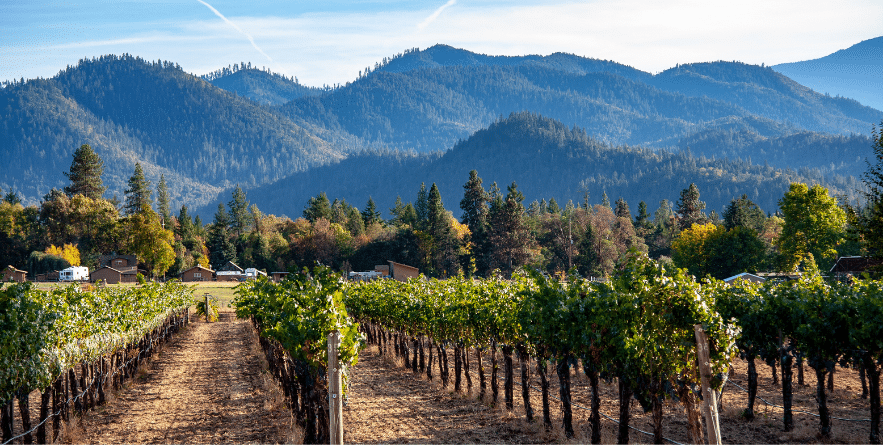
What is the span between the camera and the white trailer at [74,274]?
82819 mm

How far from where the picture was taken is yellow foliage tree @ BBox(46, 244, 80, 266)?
305 ft

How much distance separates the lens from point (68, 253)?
3671 inches

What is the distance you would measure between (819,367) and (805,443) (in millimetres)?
1740

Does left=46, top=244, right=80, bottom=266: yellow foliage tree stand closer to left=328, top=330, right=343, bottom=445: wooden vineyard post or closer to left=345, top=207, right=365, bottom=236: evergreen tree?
left=345, top=207, right=365, bottom=236: evergreen tree

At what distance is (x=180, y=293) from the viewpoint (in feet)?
117

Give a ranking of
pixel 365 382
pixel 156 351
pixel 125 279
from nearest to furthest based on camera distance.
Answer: pixel 365 382 → pixel 156 351 → pixel 125 279

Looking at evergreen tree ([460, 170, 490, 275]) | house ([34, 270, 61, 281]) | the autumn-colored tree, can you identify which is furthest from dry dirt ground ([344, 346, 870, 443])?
house ([34, 270, 61, 281])

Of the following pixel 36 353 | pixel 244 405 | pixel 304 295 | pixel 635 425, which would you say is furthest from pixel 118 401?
pixel 635 425

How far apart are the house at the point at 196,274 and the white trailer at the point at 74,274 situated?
518 inches

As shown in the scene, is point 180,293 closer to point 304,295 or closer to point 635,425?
point 304,295

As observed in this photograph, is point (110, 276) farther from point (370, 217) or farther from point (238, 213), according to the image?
point (238, 213)

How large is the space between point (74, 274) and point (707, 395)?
9283 cm

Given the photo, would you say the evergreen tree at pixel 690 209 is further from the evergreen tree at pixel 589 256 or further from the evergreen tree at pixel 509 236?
the evergreen tree at pixel 509 236

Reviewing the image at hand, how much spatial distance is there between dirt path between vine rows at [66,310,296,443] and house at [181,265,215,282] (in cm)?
6996
